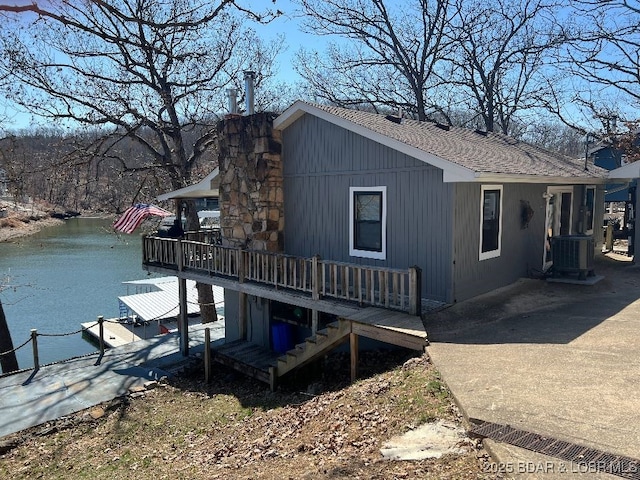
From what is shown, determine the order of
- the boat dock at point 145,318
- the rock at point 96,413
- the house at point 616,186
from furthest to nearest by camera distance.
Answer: the boat dock at point 145,318 → the house at point 616,186 → the rock at point 96,413

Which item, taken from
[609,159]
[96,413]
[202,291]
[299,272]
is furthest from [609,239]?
[96,413]

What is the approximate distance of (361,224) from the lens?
376 inches

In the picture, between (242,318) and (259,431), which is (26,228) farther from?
(259,431)

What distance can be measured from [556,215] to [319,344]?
7284mm

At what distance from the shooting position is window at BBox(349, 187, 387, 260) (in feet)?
29.9

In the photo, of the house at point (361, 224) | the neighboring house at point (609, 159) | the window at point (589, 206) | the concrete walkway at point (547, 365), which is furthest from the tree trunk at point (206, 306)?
the neighboring house at point (609, 159)

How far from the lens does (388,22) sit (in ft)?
76.1

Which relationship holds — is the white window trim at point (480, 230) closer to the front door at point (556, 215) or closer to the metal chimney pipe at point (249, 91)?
the front door at point (556, 215)

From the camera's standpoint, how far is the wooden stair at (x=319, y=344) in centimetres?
759

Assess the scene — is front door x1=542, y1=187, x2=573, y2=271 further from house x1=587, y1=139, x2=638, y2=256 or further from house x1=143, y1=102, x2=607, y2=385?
house x1=587, y1=139, x2=638, y2=256

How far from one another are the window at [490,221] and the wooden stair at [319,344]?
3.20 metres

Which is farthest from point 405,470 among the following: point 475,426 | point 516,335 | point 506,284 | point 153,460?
point 506,284

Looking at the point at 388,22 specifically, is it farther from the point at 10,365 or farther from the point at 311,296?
the point at 10,365

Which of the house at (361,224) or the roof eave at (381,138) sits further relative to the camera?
the house at (361,224)
